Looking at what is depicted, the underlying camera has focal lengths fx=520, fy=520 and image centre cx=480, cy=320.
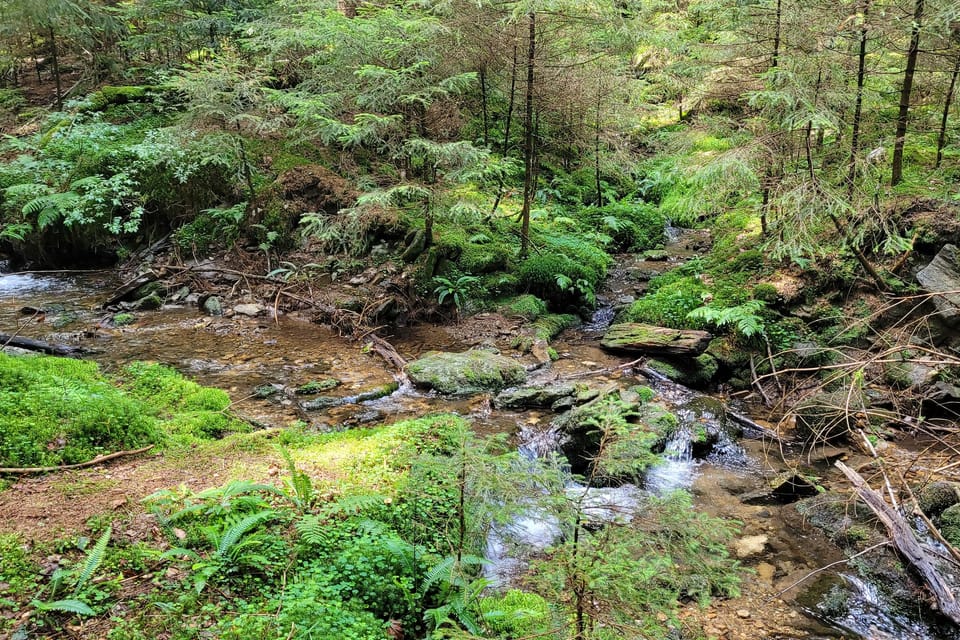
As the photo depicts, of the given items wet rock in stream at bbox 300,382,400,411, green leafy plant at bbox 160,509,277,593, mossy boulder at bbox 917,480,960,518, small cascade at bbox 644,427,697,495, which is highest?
green leafy plant at bbox 160,509,277,593

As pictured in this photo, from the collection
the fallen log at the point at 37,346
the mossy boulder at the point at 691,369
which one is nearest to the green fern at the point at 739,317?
the mossy boulder at the point at 691,369

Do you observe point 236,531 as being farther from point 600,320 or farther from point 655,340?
point 600,320

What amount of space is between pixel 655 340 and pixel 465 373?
12.6 ft

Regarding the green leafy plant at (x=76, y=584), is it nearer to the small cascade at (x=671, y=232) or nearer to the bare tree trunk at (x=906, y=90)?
the bare tree trunk at (x=906, y=90)

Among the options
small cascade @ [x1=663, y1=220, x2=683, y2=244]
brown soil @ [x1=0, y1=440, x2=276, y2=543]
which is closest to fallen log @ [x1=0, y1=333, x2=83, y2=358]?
brown soil @ [x1=0, y1=440, x2=276, y2=543]

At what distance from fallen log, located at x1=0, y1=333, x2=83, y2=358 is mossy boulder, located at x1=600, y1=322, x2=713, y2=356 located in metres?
9.85

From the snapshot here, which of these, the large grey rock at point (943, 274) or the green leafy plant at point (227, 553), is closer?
the green leafy plant at point (227, 553)

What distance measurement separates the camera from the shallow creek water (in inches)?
201

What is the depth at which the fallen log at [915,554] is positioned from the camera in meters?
4.55

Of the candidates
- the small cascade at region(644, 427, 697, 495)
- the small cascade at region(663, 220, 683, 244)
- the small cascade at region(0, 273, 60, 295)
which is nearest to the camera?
the small cascade at region(644, 427, 697, 495)

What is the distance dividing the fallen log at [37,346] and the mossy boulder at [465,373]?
5800mm

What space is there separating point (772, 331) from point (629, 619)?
8.69 meters

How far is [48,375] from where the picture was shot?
5430 mm

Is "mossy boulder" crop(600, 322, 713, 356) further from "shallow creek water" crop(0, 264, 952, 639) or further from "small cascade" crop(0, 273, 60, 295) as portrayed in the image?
"small cascade" crop(0, 273, 60, 295)
